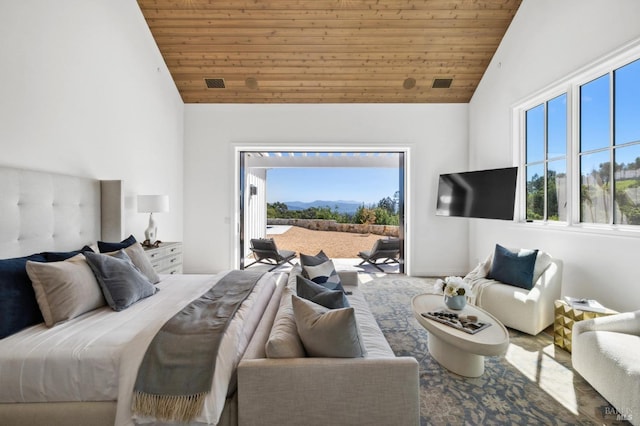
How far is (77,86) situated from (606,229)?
524cm

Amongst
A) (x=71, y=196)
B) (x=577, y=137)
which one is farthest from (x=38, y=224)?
(x=577, y=137)

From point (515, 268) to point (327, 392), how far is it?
2.67 m

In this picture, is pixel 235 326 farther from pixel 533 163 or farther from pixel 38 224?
pixel 533 163

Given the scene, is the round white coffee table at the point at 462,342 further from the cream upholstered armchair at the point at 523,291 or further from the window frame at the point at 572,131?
the window frame at the point at 572,131

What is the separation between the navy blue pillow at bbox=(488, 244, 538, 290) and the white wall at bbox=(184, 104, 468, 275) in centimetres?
165

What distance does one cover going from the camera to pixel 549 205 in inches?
138

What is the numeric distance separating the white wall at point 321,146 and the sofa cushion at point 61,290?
117 inches

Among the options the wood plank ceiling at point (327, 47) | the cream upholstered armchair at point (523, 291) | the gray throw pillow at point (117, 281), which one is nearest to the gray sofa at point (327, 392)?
the gray throw pillow at point (117, 281)

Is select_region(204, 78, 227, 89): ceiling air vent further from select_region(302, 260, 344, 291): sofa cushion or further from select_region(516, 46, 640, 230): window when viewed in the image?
select_region(516, 46, 640, 230): window

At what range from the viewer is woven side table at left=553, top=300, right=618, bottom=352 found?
2.34m

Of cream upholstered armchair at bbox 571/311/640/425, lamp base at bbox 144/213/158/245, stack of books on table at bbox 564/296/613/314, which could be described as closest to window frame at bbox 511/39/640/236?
stack of books on table at bbox 564/296/613/314

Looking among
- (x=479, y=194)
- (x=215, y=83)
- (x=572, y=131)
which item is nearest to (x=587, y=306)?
(x=572, y=131)

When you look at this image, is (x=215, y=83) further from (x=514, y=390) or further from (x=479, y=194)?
(x=514, y=390)

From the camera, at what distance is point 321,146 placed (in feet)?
16.0
